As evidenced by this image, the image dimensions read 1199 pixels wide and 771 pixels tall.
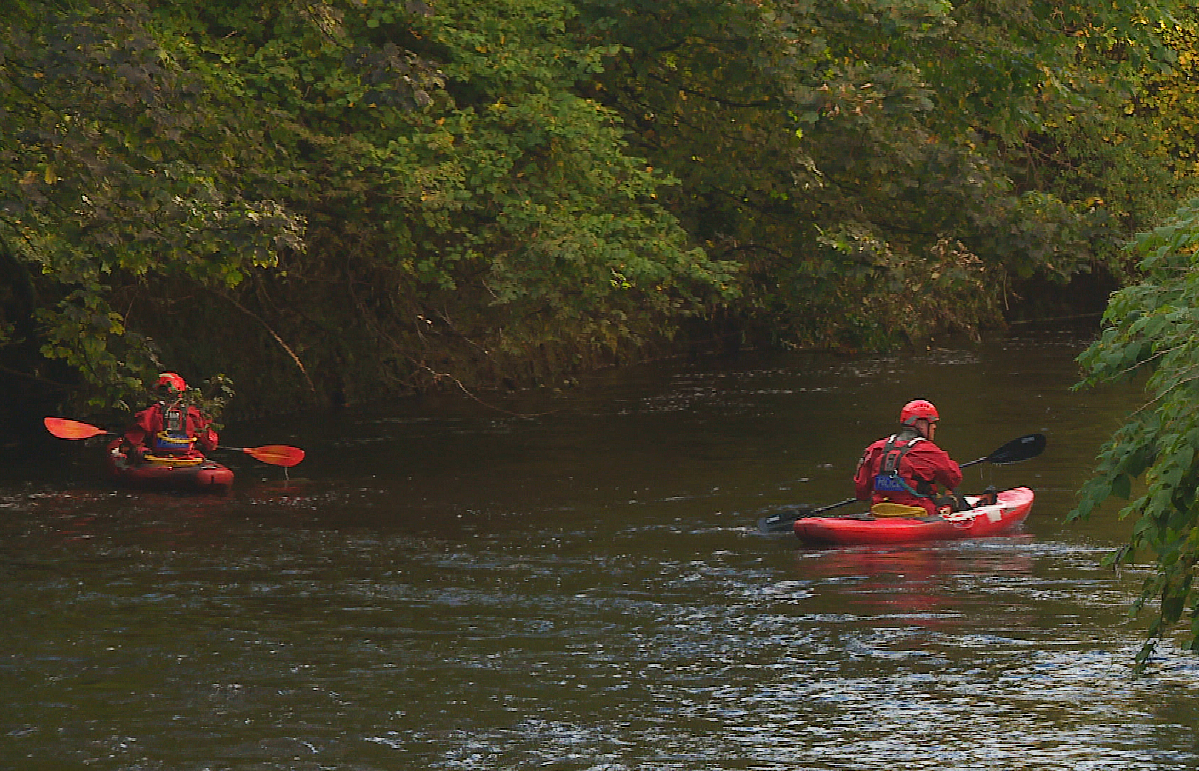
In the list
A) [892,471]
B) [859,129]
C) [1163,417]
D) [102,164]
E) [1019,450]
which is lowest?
[892,471]

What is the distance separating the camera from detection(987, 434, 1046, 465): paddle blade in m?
19.0

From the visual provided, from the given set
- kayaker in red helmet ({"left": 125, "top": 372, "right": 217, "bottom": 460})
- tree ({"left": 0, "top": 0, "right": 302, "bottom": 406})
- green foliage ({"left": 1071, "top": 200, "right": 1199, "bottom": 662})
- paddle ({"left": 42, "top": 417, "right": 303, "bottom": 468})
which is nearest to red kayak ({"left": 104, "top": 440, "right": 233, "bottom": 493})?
kayaker in red helmet ({"left": 125, "top": 372, "right": 217, "bottom": 460})

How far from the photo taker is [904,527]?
56.3 ft

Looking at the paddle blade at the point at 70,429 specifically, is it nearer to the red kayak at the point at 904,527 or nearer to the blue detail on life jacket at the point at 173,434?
the blue detail on life jacket at the point at 173,434

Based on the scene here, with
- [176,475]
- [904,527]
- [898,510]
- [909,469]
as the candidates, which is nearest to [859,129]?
[909,469]

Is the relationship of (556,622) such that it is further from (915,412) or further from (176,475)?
(176,475)

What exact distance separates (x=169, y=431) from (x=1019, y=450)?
27.8 ft

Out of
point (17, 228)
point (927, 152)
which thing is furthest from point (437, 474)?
point (927, 152)

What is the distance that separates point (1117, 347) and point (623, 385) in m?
22.5

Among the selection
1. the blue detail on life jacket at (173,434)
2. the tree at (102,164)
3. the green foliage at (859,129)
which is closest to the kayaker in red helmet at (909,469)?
the tree at (102,164)

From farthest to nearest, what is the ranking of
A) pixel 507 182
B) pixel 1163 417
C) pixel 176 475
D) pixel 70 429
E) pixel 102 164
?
pixel 507 182 < pixel 70 429 < pixel 176 475 < pixel 102 164 < pixel 1163 417

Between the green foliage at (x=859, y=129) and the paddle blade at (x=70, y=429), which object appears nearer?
the paddle blade at (x=70, y=429)

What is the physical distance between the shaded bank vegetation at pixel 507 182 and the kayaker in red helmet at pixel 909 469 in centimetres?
565

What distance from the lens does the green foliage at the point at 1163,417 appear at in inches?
330
